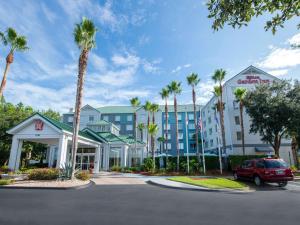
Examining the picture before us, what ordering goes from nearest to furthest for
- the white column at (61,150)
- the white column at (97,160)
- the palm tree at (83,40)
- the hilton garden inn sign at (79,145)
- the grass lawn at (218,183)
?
1. the grass lawn at (218,183)
2. the palm tree at (83,40)
3. the white column at (61,150)
4. the hilton garden inn sign at (79,145)
5. the white column at (97,160)

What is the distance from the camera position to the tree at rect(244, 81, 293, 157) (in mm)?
25766

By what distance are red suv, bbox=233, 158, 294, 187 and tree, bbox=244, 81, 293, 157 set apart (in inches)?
539

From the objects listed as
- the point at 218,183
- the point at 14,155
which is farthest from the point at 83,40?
the point at 218,183

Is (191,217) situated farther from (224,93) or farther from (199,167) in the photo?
(224,93)

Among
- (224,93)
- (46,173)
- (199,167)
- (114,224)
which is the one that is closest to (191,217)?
(114,224)

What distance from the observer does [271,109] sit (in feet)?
86.0

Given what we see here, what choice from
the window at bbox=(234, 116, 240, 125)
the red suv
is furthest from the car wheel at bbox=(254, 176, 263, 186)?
the window at bbox=(234, 116, 240, 125)

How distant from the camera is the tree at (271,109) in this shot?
84.5 feet

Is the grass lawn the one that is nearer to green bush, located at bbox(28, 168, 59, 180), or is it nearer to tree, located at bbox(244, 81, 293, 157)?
green bush, located at bbox(28, 168, 59, 180)

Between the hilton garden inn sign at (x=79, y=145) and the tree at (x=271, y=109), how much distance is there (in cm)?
1947

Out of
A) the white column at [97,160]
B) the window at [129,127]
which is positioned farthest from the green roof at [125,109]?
the white column at [97,160]

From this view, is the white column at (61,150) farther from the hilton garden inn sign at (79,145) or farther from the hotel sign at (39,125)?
the hotel sign at (39,125)

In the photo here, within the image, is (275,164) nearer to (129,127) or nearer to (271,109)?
(271,109)

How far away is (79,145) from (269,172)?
2337 cm
